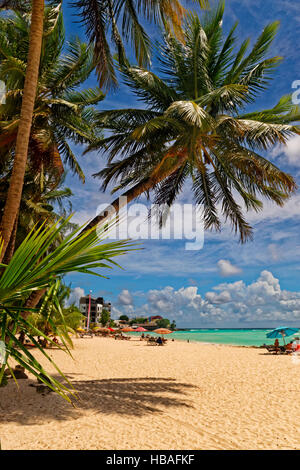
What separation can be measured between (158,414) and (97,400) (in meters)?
1.91

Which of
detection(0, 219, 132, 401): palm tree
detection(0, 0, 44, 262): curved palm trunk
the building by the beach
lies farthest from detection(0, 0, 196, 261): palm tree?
the building by the beach

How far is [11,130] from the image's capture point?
9133 millimetres

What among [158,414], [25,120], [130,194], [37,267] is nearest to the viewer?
[37,267]

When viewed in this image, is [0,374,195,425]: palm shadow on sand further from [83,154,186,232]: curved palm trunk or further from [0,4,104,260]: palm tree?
[0,4,104,260]: palm tree

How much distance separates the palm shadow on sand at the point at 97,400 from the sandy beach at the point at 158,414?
0.02 metres

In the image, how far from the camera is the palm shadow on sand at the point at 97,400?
678 cm

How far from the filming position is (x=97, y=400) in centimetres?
803

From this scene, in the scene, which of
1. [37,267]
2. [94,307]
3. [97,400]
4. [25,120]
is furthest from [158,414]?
[94,307]

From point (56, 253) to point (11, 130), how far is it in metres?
8.37

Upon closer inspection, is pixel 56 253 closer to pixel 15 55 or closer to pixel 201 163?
A: pixel 201 163

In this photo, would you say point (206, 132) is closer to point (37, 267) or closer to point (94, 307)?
point (37, 267)

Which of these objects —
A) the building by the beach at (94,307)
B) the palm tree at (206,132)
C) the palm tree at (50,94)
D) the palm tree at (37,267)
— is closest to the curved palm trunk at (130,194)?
the palm tree at (206,132)
